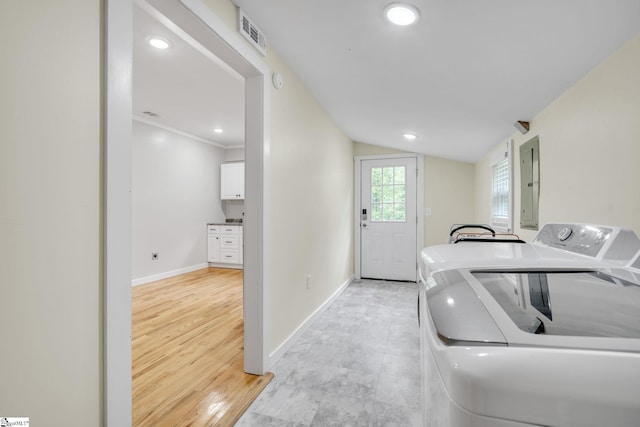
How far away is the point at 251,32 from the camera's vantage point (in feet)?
6.05

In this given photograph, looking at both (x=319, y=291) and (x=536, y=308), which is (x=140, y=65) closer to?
(x=319, y=291)

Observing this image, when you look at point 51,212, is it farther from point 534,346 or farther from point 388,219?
point 388,219

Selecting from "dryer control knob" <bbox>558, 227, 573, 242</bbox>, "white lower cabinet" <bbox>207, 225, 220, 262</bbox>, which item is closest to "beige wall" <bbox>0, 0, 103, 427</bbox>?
"dryer control knob" <bbox>558, 227, 573, 242</bbox>

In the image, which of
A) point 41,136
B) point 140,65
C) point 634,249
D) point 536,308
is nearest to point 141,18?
point 140,65

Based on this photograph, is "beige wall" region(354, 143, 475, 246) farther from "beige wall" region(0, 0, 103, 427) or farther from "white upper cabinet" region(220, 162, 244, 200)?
"beige wall" region(0, 0, 103, 427)

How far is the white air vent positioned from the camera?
1.75m

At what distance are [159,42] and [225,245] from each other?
12.4 ft

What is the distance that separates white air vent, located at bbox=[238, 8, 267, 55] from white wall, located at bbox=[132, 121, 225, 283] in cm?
321

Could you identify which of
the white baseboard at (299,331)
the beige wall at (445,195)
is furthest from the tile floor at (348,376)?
the beige wall at (445,195)

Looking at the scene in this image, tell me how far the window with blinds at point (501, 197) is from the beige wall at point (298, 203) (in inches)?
69.1

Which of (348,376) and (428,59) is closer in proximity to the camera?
(428,59)

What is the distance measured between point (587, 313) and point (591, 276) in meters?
0.30

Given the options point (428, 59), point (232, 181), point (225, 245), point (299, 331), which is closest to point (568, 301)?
point (428, 59)

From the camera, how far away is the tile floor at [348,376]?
5.26 ft
